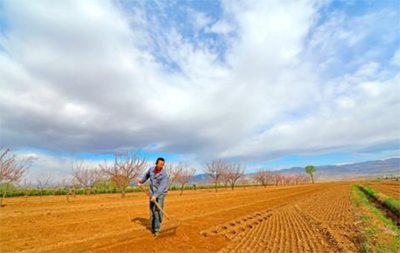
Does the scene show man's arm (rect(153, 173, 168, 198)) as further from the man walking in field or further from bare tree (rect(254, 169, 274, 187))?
bare tree (rect(254, 169, 274, 187))

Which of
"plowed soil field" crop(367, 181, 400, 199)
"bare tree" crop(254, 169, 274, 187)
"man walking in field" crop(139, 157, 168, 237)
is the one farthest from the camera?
"bare tree" crop(254, 169, 274, 187)

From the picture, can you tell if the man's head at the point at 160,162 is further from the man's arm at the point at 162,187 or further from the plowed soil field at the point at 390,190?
the plowed soil field at the point at 390,190

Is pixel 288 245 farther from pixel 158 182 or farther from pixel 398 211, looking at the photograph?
pixel 398 211

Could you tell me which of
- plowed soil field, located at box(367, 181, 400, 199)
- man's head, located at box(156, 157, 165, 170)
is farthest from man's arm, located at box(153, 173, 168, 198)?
plowed soil field, located at box(367, 181, 400, 199)

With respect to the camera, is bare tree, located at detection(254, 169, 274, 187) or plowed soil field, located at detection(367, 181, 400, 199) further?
bare tree, located at detection(254, 169, 274, 187)

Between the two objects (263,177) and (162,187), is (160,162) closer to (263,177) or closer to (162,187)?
(162,187)

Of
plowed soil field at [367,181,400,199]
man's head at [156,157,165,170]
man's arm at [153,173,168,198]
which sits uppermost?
man's head at [156,157,165,170]

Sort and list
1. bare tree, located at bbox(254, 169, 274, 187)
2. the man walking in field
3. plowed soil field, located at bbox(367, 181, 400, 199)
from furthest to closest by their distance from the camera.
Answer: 1. bare tree, located at bbox(254, 169, 274, 187)
2. plowed soil field, located at bbox(367, 181, 400, 199)
3. the man walking in field

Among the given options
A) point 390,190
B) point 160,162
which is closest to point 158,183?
point 160,162

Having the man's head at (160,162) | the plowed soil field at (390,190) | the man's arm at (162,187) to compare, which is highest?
the man's head at (160,162)

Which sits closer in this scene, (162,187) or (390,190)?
(162,187)

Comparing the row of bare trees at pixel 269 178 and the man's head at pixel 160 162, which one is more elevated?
the row of bare trees at pixel 269 178

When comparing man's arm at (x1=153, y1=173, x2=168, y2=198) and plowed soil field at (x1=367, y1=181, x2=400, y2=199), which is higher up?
man's arm at (x1=153, y1=173, x2=168, y2=198)

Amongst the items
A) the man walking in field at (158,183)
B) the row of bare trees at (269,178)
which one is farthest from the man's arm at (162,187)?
the row of bare trees at (269,178)
